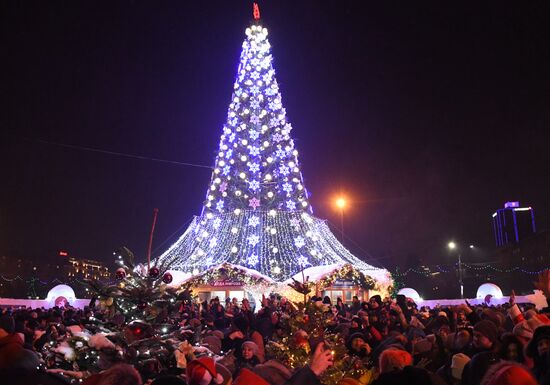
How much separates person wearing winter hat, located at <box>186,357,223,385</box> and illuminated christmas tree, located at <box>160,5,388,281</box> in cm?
2229

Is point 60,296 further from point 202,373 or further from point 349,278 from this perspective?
point 202,373

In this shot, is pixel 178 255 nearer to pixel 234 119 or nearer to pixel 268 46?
pixel 234 119

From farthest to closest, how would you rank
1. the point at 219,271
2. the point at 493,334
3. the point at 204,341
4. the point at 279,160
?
→ the point at 279,160
the point at 219,271
the point at 204,341
the point at 493,334

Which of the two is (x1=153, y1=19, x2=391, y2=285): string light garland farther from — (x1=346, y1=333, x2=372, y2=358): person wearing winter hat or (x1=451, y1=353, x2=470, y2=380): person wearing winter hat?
(x1=451, y1=353, x2=470, y2=380): person wearing winter hat

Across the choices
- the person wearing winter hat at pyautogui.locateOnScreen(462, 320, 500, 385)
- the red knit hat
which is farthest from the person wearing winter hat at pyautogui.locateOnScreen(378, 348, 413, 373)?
the red knit hat

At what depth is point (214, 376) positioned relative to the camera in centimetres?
437

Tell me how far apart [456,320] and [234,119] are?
65.5 feet

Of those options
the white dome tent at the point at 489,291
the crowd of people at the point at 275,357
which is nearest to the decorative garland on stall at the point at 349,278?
the white dome tent at the point at 489,291

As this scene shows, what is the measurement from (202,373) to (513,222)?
412 feet

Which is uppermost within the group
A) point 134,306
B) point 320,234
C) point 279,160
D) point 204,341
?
point 279,160

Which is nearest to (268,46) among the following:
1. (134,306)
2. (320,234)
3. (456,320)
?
(320,234)

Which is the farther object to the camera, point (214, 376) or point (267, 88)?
point (267, 88)

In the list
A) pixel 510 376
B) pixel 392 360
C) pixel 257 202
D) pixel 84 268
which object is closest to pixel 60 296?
pixel 257 202

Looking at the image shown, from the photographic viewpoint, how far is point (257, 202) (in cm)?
2739
